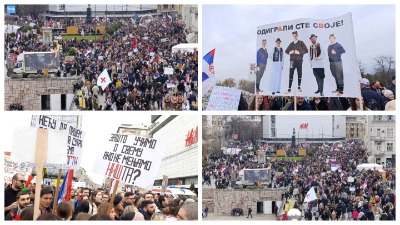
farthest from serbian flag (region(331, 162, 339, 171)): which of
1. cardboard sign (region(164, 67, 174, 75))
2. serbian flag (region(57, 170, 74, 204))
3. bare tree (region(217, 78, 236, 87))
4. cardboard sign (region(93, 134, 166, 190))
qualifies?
serbian flag (region(57, 170, 74, 204))

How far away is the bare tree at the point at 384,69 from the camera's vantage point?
6151 millimetres

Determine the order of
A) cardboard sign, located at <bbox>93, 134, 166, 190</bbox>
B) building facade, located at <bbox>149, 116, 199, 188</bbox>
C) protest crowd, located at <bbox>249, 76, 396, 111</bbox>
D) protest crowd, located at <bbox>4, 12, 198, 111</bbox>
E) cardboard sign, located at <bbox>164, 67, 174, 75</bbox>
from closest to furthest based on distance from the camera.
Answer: cardboard sign, located at <bbox>93, 134, 166, 190</bbox> < building facade, located at <bbox>149, 116, 199, 188</bbox> < protest crowd, located at <bbox>249, 76, 396, 111</bbox> < protest crowd, located at <bbox>4, 12, 198, 111</bbox> < cardboard sign, located at <bbox>164, 67, 174, 75</bbox>

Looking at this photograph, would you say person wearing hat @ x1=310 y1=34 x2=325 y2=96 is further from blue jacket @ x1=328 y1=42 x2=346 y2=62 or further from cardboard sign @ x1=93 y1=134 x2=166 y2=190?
cardboard sign @ x1=93 y1=134 x2=166 y2=190

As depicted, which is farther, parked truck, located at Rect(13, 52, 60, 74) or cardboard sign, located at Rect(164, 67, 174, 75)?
cardboard sign, located at Rect(164, 67, 174, 75)

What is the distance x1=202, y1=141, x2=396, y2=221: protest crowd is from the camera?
20.3 ft

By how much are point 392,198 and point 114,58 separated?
214 cm

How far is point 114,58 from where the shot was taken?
638 centimetres

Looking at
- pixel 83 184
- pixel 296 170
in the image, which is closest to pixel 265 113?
pixel 296 170

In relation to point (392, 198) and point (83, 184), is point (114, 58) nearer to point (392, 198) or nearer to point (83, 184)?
point (83, 184)

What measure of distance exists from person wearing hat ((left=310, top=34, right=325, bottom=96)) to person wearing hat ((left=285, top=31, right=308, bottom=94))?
0.06 metres

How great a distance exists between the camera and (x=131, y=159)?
5992 mm

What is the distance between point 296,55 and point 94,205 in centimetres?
172

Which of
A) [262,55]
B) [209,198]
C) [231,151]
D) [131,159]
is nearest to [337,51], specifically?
[262,55]

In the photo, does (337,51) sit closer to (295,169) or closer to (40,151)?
(295,169)
